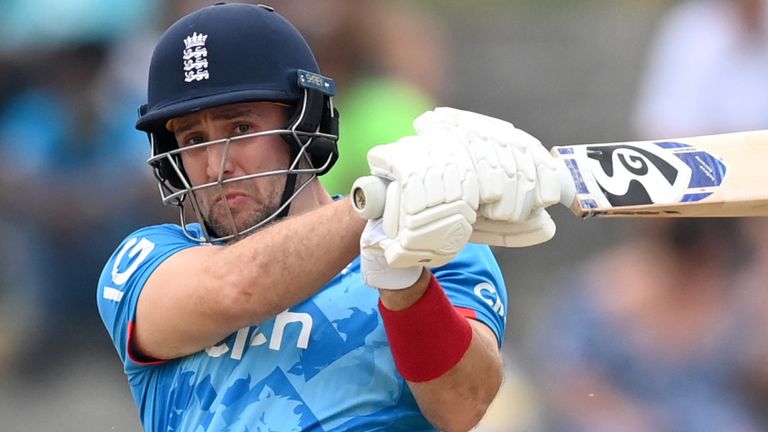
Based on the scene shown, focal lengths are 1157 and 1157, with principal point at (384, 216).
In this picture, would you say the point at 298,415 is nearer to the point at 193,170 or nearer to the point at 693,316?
the point at 193,170

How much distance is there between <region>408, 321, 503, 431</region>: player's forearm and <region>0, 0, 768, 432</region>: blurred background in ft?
5.65

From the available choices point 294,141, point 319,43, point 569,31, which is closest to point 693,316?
point 569,31

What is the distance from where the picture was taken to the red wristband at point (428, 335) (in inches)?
74.5

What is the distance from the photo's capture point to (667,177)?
72.0 inches

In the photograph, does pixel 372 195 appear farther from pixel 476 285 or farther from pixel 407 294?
pixel 476 285

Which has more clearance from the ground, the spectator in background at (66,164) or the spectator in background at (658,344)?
the spectator in background at (66,164)

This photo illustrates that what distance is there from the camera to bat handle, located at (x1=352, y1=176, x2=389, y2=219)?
64.7 inches

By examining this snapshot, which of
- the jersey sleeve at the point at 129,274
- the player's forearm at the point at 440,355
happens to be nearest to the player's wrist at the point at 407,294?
the player's forearm at the point at 440,355

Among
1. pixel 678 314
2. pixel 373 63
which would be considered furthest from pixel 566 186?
pixel 373 63

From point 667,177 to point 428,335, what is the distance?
46 cm

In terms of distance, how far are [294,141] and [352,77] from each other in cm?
170

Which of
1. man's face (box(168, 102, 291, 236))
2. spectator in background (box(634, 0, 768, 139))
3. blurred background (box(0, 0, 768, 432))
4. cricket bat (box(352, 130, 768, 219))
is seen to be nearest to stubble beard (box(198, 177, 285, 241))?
man's face (box(168, 102, 291, 236))

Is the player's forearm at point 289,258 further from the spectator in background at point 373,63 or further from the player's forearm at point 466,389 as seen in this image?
the spectator in background at point 373,63

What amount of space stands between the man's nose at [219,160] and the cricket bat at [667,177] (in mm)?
614
